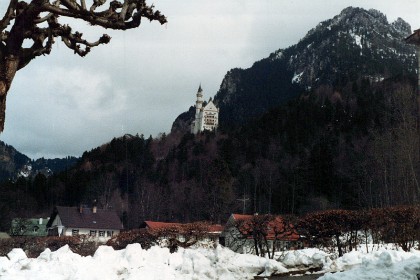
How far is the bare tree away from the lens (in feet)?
24.1

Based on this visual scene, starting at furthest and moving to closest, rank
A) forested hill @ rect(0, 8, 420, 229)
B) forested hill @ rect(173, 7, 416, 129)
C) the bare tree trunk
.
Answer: forested hill @ rect(173, 7, 416, 129)
forested hill @ rect(0, 8, 420, 229)
the bare tree trunk

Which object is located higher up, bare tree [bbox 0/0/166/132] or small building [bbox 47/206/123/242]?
bare tree [bbox 0/0/166/132]

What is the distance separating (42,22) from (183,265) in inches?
391

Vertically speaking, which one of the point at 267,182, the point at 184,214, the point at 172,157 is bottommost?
the point at 184,214

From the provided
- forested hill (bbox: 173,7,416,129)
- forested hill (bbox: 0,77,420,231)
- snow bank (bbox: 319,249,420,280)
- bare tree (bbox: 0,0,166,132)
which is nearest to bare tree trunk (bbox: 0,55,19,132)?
bare tree (bbox: 0,0,166,132)

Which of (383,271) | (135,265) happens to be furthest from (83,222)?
(383,271)

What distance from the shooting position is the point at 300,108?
10856 centimetres

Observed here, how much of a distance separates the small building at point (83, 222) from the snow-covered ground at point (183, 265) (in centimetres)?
5798

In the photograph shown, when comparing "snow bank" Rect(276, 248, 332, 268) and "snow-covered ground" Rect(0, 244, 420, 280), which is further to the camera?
"snow bank" Rect(276, 248, 332, 268)

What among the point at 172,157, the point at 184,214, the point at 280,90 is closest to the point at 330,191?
the point at 184,214

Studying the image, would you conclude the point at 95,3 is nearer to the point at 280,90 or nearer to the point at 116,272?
the point at 116,272

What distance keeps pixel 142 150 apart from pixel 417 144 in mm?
90713

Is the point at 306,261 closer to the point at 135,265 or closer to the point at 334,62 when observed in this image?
the point at 135,265

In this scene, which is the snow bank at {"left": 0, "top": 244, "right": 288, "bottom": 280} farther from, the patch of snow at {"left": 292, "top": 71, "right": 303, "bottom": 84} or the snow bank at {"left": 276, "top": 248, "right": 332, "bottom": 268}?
the patch of snow at {"left": 292, "top": 71, "right": 303, "bottom": 84}
